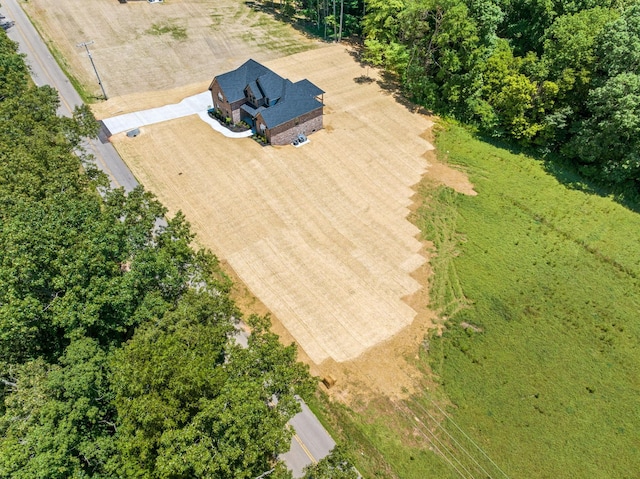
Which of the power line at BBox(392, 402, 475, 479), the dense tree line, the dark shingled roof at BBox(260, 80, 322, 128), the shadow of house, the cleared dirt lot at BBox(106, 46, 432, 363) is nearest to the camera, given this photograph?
the dense tree line

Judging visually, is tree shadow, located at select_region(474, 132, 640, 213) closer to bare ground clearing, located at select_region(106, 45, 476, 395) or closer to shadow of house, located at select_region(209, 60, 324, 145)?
bare ground clearing, located at select_region(106, 45, 476, 395)

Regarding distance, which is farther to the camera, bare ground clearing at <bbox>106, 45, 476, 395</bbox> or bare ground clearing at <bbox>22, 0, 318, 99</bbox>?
bare ground clearing at <bbox>22, 0, 318, 99</bbox>

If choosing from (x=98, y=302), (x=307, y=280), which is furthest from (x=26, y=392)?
(x=307, y=280)

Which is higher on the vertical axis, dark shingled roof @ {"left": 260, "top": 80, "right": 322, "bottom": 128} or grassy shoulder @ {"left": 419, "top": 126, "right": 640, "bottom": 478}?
dark shingled roof @ {"left": 260, "top": 80, "right": 322, "bottom": 128}

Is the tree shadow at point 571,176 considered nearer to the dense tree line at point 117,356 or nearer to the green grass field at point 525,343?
the green grass field at point 525,343

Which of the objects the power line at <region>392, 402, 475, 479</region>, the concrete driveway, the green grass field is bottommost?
the power line at <region>392, 402, 475, 479</region>

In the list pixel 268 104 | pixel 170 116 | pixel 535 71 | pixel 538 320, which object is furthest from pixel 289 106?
pixel 538 320

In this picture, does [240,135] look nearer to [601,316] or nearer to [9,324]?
[9,324]

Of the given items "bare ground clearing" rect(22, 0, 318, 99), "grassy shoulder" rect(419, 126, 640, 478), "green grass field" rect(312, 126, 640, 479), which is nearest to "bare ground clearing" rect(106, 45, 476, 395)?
"green grass field" rect(312, 126, 640, 479)
